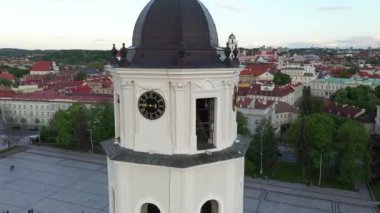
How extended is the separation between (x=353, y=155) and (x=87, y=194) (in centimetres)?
3391

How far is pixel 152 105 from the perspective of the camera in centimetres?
1101

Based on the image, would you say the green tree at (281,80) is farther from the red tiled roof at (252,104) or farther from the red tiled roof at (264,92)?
the red tiled roof at (252,104)

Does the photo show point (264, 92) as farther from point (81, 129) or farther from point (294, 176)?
point (81, 129)

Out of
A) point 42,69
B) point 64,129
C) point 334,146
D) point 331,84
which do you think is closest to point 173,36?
point 334,146

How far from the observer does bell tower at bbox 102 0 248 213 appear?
35.6 ft

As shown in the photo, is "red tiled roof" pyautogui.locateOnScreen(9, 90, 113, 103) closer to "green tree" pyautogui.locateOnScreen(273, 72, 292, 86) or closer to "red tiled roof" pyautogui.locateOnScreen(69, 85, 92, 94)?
"red tiled roof" pyautogui.locateOnScreen(69, 85, 92, 94)

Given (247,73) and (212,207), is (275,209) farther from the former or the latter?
(247,73)

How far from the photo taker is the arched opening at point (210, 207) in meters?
12.4

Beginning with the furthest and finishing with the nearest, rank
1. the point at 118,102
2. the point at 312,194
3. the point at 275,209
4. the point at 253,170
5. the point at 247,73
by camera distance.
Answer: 1. the point at 247,73
2. the point at 253,170
3. the point at 312,194
4. the point at 275,209
5. the point at 118,102

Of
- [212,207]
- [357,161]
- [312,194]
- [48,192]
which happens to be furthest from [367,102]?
[212,207]

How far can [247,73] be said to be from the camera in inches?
6156

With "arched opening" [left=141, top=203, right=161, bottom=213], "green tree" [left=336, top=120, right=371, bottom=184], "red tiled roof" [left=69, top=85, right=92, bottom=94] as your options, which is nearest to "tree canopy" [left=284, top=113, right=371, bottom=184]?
"green tree" [left=336, top=120, right=371, bottom=184]

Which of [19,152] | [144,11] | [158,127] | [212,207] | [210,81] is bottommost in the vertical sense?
[19,152]

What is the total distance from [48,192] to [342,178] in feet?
122
